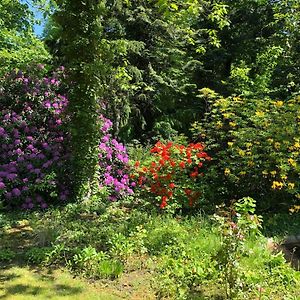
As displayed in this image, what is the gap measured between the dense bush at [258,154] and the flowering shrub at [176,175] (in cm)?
33

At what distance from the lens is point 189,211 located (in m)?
7.02

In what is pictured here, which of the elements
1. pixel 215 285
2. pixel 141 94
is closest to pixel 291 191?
pixel 215 285

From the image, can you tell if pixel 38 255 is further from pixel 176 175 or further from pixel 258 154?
pixel 258 154

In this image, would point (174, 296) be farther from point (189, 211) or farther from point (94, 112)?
point (94, 112)

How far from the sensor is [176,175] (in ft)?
23.8

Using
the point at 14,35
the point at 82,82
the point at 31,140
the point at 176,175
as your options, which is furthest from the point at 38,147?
the point at 14,35

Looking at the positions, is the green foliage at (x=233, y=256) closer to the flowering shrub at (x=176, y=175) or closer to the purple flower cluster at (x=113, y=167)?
the flowering shrub at (x=176, y=175)

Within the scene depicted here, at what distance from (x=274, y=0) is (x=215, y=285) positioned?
1237 cm

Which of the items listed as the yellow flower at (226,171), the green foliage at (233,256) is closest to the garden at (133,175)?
the green foliage at (233,256)

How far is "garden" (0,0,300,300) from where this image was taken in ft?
13.5

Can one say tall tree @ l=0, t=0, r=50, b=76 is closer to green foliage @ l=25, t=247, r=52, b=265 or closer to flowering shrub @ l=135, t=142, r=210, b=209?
flowering shrub @ l=135, t=142, r=210, b=209

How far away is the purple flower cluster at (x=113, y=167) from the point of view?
25.2 feet

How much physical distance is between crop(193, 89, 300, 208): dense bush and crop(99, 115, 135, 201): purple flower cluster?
5.72 ft

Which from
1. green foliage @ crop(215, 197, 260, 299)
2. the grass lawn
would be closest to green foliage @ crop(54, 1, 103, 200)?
the grass lawn
